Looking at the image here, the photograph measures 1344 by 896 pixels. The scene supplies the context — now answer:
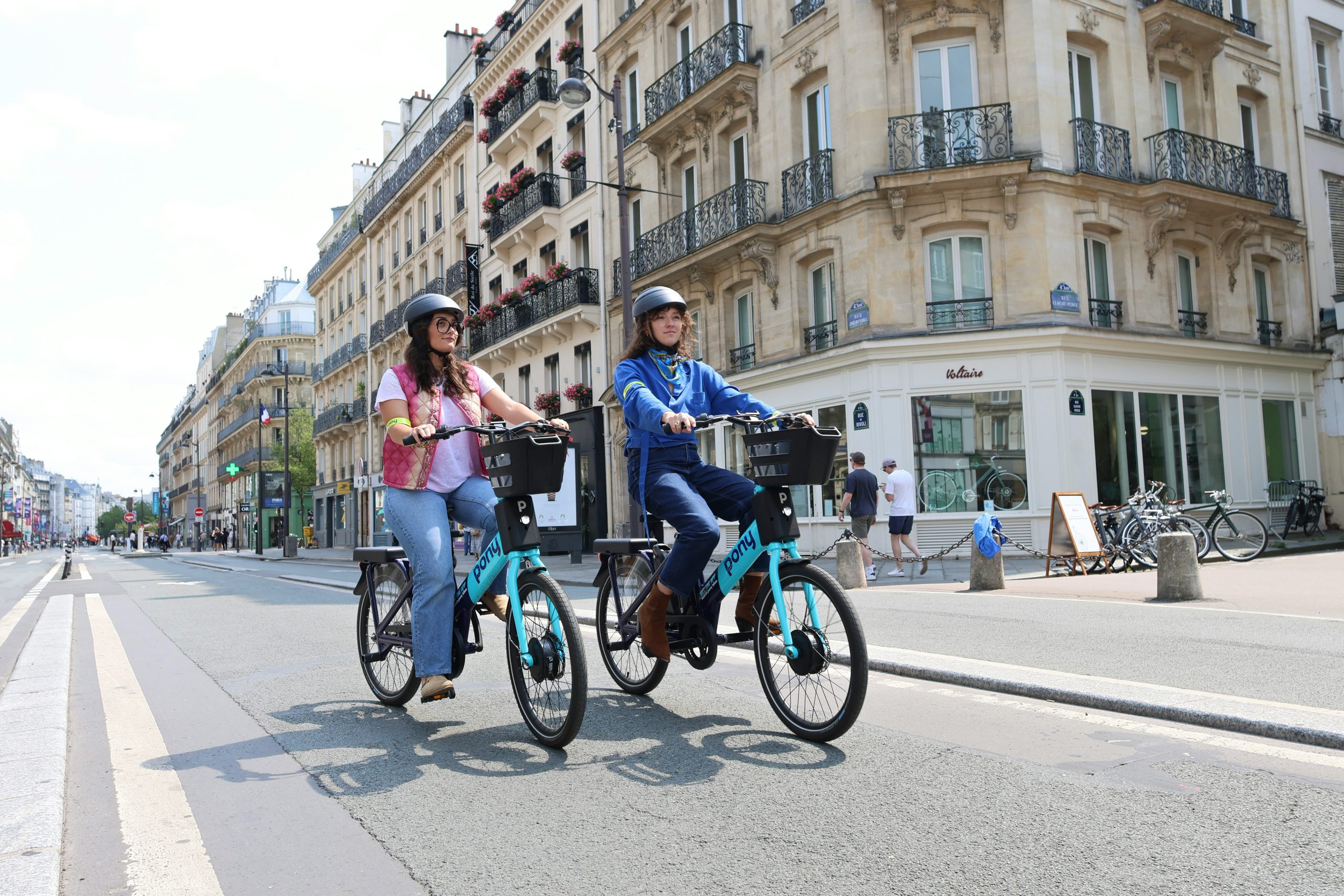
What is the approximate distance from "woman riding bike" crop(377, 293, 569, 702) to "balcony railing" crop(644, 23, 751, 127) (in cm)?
1744

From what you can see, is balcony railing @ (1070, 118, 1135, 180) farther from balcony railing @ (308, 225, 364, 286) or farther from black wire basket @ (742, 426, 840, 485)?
balcony railing @ (308, 225, 364, 286)

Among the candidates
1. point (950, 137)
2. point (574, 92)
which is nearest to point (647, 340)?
point (574, 92)

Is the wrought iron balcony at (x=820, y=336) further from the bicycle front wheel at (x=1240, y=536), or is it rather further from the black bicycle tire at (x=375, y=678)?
the black bicycle tire at (x=375, y=678)

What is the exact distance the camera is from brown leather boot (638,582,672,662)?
14.8 feet

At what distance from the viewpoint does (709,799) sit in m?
3.34

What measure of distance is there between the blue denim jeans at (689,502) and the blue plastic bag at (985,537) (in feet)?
23.5

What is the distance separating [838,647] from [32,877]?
2748mm

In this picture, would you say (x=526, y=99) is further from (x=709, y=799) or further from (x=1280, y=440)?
(x=709, y=799)

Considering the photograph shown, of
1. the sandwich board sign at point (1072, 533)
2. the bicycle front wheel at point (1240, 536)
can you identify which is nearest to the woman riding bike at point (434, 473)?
the sandwich board sign at point (1072, 533)

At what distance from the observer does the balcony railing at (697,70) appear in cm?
2095

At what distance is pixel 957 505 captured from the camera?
17.2 meters

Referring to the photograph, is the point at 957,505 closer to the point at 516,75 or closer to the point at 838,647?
the point at 838,647

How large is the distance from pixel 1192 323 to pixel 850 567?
465 inches

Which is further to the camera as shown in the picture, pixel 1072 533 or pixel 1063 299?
pixel 1063 299
